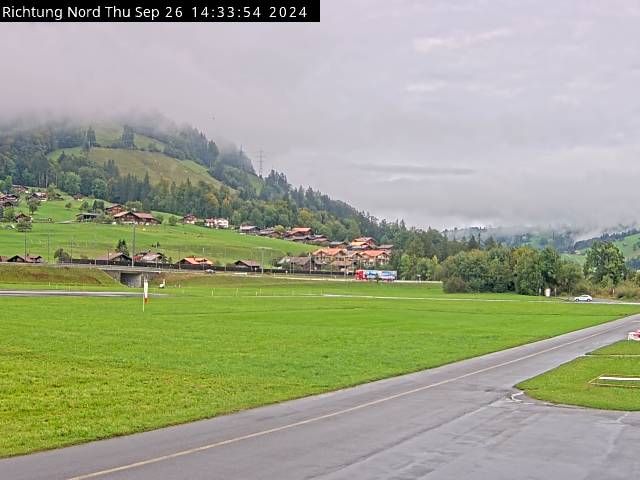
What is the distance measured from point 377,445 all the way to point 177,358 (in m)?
17.1

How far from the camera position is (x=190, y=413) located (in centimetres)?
1888

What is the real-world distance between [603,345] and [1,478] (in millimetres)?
39096

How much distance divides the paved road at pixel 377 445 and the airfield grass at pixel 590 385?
1432 mm

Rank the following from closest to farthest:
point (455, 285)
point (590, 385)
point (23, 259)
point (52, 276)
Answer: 1. point (590, 385)
2. point (52, 276)
3. point (23, 259)
4. point (455, 285)

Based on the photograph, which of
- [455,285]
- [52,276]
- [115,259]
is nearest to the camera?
[52,276]

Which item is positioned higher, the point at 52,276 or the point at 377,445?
the point at 52,276

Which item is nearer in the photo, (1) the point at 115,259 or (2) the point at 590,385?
(2) the point at 590,385

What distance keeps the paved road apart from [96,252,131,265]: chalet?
151 metres

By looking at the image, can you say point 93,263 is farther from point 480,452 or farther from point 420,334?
point 480,452

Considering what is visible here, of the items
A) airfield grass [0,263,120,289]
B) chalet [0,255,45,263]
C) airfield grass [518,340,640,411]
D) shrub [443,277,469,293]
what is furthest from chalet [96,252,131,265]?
airfield grass [518,340,640,411]

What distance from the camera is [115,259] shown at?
17538cm

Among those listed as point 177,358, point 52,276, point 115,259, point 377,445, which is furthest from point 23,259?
point 377,445

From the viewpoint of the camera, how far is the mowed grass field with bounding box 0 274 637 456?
60.7 feet

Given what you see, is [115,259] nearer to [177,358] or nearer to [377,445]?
[177,358]
